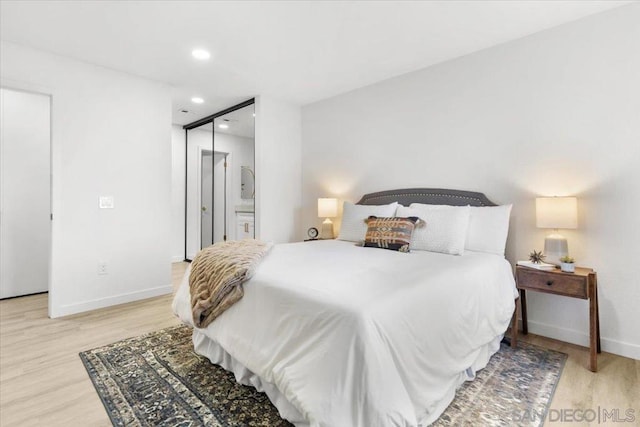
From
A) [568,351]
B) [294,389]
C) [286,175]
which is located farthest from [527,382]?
[286,175]

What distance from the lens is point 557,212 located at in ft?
7.61

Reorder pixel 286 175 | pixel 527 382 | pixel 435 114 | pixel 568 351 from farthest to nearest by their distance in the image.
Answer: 1. pixel 286 175
2. pixel 435 114
3. pixel 568 351
4. pixel 527 382

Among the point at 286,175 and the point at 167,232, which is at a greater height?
the point at 286,175

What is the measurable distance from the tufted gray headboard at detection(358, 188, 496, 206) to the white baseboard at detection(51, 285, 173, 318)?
2.65 meters

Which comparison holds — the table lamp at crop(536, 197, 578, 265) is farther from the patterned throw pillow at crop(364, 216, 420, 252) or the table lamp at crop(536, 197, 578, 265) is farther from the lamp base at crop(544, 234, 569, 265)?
the patterned throw pillow at crop(364, 216, 420, 252)

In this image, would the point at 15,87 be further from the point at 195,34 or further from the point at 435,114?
the point at 435,114

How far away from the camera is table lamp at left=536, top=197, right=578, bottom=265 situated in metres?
2.29

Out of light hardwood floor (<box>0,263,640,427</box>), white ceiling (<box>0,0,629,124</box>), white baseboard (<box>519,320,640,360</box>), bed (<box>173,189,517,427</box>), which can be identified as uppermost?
white ceiling (<box>0,0,629,124</box>)

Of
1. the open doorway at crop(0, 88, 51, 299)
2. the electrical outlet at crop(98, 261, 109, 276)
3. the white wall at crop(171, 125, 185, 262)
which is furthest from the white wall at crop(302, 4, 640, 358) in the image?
the open doorway at crop(0, 88, 51, 299)

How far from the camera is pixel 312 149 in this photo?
4.53 metres

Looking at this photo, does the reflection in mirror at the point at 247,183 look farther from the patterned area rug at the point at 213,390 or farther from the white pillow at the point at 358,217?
the patterned area rug at the point at 213,390

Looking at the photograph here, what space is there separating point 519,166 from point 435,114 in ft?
3.19

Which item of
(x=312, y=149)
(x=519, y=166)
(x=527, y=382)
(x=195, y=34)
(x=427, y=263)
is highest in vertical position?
(x=195, y=34)

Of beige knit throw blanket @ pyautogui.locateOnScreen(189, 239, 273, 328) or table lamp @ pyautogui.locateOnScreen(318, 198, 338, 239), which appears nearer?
beige knit throw blanket @ pyautogui.locateOnScreen(189, 239, 273, 328)
